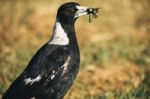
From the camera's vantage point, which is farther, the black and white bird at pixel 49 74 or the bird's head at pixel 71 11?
the bird's head at pixel 71 11

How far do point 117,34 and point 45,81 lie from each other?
4.43 m

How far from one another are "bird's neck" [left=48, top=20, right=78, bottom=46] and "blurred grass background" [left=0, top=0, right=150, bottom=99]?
0.92 m

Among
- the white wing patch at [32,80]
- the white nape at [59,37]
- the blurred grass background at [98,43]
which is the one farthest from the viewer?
the blurred grass background at [98,43]

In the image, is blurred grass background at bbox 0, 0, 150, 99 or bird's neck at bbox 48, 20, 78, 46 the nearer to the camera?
bird's neck at bbox 48, 20, 78, 46

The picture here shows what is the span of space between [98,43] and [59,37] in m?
3.54

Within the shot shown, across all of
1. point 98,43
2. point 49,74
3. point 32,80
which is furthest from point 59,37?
point 98,43

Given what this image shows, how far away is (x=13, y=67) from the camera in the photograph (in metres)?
7.90

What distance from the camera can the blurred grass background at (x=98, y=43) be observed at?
7.30 meters

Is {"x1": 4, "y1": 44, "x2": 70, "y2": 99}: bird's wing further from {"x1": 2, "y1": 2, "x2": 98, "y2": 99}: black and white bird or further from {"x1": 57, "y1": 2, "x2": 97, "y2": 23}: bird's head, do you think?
{"x1": 57, "y1": 2, "x2": 97, "y2": 23}: bird's head

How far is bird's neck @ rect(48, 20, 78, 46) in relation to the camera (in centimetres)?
588

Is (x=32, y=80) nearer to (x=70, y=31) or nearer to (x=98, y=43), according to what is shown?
(x=70, y=31)

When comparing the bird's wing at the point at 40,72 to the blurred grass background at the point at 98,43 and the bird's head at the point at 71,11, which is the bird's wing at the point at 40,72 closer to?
the bird's head at the point at 71,11

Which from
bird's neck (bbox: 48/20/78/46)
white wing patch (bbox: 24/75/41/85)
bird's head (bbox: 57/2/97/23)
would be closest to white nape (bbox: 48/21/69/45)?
bird's neck (bbox: 48/20/78/46)

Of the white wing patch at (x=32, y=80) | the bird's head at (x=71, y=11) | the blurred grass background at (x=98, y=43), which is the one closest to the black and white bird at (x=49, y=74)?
the white wing patch at (x=32, y=80)
